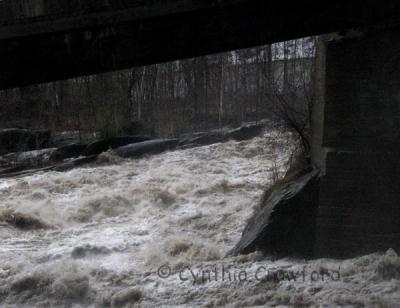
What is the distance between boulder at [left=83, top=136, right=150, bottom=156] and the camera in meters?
15.4

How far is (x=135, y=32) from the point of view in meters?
3.47

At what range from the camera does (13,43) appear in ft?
9.83

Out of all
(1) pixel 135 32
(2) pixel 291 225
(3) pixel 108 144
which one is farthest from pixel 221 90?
(1) pixel 135 32

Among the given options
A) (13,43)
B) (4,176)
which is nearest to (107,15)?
(13,43)

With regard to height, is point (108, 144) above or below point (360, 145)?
below

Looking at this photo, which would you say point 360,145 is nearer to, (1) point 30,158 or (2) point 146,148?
(2) point 146,148

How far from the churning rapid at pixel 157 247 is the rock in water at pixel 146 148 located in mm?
1443

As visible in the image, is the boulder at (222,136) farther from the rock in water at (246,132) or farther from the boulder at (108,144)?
the boulder at (108,144)

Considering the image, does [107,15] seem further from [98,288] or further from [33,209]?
[33,209]

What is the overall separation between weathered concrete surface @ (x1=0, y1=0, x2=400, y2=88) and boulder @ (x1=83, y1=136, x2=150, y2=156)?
11.4m

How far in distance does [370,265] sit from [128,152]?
10568 millimetres

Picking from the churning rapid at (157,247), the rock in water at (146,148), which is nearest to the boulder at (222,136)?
the rock in water at (146,148)

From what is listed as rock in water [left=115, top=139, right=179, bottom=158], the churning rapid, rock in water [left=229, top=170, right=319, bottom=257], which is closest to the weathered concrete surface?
rock in water [left=229, top=170, right=319, bottom=257]

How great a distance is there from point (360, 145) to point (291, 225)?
1090 mm
